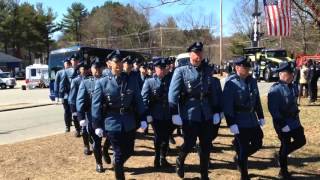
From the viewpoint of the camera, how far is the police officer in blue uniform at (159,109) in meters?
8.87

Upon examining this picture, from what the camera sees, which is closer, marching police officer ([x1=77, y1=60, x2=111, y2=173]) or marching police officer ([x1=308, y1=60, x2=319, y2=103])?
marching police officer ([x1=77, y1=60, x2=111, y2=173])

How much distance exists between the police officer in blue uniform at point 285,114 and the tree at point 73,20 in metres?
98.0

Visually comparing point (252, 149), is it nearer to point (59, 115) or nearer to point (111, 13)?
point (59, 115)

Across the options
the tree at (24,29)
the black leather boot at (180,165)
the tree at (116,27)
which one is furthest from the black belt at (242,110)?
the tree at (24,29)

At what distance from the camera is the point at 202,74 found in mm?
7352

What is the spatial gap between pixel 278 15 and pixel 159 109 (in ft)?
23.5

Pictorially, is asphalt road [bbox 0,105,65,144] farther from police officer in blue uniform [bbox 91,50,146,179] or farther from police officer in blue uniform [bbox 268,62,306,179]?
police officer in blue uniform [bbox 268,62,306,179]

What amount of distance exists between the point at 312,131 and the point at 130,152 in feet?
22.4

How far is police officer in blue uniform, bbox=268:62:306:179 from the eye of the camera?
301 inches

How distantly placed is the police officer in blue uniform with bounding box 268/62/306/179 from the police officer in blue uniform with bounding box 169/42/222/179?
901 mm


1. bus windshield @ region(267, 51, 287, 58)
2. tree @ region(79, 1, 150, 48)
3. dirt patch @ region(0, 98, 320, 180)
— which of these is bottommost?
dirt patch @ region(0, 98, 320, 180)

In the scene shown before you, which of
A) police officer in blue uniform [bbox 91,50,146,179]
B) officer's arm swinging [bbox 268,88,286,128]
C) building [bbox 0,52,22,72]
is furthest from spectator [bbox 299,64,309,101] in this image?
building [bbox 0,52,22,72]

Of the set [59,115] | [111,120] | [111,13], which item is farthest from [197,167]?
[111,13]

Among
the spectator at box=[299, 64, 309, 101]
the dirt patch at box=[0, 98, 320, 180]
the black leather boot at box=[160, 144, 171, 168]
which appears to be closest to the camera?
the dirt patch at box=[0, 98, 320, 180]
